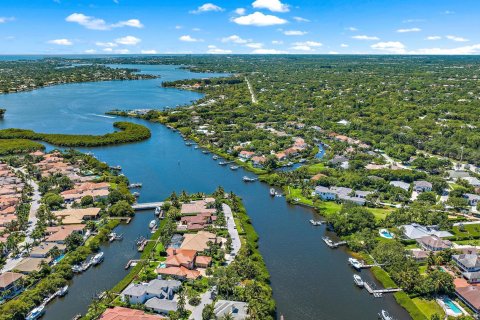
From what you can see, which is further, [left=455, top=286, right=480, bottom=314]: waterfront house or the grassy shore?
the grassy shore

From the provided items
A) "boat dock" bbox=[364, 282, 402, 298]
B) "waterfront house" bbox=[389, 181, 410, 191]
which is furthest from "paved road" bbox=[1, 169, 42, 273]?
"waterfront house" bbox=[389, 181, 410, 191]

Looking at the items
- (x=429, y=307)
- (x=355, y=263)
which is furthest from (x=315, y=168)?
(x=429, y=307)

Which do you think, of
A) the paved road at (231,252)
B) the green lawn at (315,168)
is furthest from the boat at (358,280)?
the green lawn at (315,168)

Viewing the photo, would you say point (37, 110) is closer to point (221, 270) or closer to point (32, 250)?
point (32, 250)

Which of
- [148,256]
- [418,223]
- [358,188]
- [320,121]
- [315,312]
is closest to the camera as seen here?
[315,312]

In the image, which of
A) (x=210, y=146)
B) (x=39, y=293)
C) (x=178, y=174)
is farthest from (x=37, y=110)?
(x=39, y=293)

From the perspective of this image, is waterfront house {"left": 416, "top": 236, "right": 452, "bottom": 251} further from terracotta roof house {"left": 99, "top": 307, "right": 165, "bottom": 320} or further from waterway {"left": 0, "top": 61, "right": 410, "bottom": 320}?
terracotta roof house {"left": 99, "top": 307, "right": 165, "bottom": 320}
